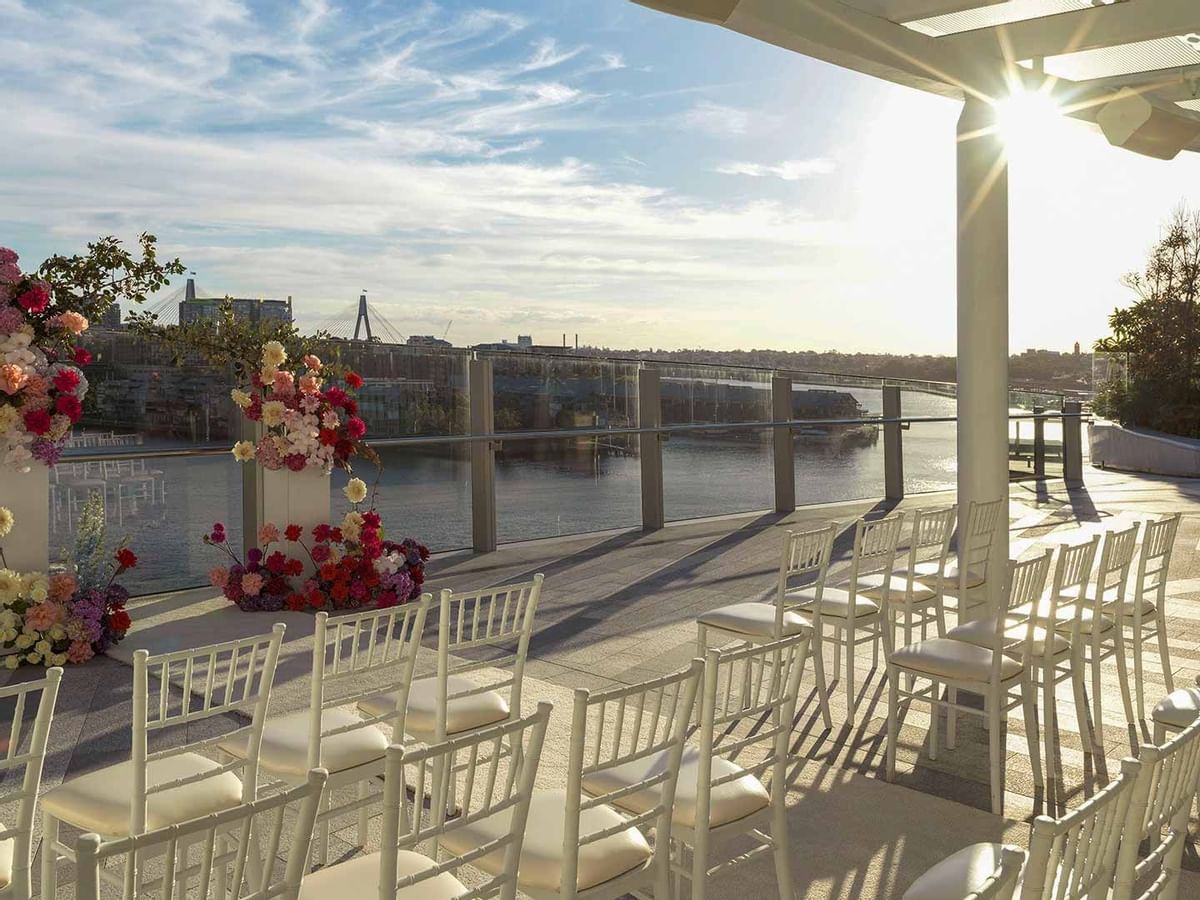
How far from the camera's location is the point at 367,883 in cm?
184

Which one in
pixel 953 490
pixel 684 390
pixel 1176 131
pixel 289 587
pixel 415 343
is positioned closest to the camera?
pixel 1176 131

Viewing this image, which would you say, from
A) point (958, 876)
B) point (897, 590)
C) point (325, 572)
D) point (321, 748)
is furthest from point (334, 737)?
point (325, 572)

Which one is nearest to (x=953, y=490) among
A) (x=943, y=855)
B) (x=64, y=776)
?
(x=943, y=855)

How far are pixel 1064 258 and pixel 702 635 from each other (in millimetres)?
14943

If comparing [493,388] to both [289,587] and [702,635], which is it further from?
[702,635]

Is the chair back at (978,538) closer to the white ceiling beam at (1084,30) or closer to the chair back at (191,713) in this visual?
the white ceiling beam at (1084,30)

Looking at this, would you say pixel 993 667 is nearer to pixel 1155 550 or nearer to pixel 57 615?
pixel 1155 550

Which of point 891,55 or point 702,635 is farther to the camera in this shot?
point 891,55

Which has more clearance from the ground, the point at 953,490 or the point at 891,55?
the point at 891,55

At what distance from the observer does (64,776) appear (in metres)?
3.39

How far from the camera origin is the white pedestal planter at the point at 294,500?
604 cm

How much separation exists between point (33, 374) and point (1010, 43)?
474 centimetres

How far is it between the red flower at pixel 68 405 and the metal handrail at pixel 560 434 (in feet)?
3.28

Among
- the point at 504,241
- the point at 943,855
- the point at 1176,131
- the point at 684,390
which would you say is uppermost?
the point at 504,241
